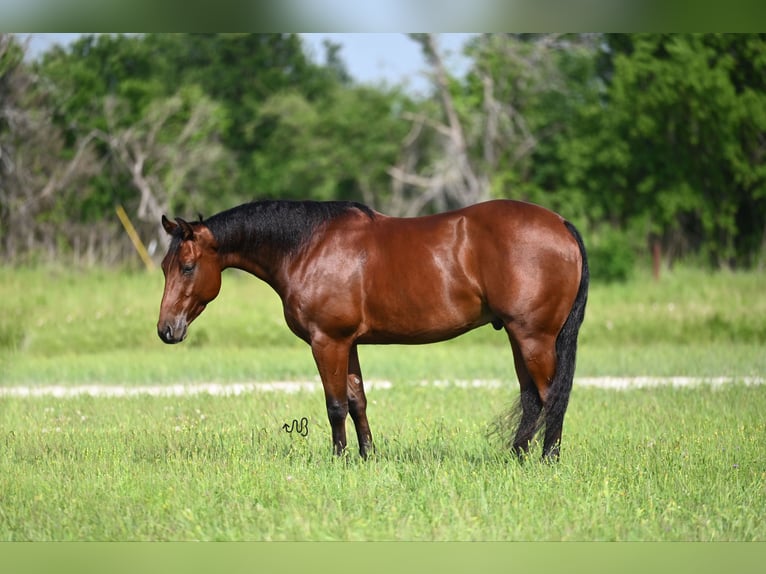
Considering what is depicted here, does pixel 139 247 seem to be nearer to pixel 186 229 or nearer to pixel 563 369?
pixel 186 229

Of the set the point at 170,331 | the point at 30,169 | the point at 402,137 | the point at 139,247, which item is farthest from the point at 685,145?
the point at 170,331

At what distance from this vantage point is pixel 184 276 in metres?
7.76

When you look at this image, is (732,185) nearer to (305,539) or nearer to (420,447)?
(420,447)

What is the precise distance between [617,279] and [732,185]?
465cm

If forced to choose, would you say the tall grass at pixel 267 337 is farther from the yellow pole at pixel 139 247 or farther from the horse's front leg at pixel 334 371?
the horse's front leg at pixel 334 371

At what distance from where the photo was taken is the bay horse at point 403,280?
7488mm

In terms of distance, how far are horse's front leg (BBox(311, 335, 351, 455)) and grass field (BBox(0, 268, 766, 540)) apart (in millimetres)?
383

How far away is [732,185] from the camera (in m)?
24.0

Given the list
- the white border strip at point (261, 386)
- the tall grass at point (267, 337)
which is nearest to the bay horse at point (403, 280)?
the white border strip at point (261, 386)

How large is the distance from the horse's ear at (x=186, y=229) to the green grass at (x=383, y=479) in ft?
5.90

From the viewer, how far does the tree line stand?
2364 cm

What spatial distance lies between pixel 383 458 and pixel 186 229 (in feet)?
7.91

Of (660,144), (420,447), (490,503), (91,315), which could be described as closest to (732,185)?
(660,144)

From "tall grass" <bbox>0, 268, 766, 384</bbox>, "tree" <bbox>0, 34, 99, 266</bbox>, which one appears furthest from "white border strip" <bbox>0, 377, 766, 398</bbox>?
"tree" <bbox>0, 34, 99, 266</bbox>
